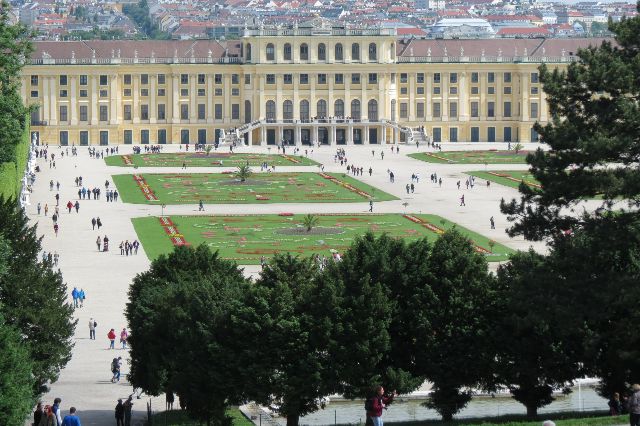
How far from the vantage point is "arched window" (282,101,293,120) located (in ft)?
463

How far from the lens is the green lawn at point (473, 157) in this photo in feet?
393

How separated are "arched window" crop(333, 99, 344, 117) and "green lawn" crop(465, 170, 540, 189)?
105 feet

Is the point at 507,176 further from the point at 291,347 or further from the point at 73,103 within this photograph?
the point at 291,347

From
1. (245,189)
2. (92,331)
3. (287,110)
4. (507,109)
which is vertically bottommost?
(92,331)

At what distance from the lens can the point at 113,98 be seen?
139875 millimetres

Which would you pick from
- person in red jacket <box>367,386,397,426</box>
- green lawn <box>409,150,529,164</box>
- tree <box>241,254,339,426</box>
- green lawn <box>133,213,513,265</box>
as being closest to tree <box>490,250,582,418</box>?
tree <box>241,254,339,426</box>

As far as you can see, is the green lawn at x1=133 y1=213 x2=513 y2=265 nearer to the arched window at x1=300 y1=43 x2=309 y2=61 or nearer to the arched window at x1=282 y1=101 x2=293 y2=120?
the arched window at x1=282 y1=101 x2=293 y2=120

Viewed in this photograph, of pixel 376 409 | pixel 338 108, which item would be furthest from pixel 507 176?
pixel 376 409

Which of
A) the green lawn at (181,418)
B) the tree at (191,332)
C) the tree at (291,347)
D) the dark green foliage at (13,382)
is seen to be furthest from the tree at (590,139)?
the dark green foliage at (13,382)

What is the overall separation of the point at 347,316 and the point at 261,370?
7.07ft

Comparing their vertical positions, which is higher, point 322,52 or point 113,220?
point 322,52

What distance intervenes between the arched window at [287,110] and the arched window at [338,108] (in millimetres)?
3328

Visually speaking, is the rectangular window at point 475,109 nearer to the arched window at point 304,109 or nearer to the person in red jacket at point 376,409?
the arched window at point 304,109

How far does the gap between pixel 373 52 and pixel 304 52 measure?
17.7ft
